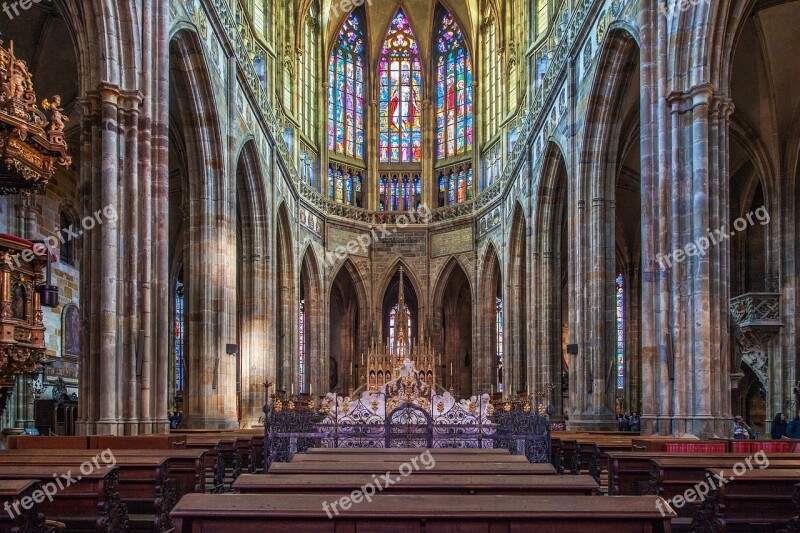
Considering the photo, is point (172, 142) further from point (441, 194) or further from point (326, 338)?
point (441, 194)

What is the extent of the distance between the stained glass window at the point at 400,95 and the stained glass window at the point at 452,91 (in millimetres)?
1188

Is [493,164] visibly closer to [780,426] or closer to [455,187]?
[455,187]

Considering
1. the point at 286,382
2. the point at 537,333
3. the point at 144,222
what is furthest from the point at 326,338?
the point at 144,222

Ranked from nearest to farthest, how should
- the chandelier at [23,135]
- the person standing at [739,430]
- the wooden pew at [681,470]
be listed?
the wooden pew at [681,470] → the chandelier at [23,135] → the person standing at [739,430]

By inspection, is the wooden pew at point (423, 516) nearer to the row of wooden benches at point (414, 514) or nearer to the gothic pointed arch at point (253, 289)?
the row of wooden benches at point (414, 514)

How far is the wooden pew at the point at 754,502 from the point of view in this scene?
24.9 ft

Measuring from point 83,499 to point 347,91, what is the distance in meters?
38.4

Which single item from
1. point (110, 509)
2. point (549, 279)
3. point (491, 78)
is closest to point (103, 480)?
point (110, 509)

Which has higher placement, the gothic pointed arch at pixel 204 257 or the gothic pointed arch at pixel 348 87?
the gothic pointed arch at pixel 348 87

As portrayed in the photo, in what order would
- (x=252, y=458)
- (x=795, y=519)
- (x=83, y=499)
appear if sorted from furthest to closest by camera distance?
(x=252, y=458) → (x=83, y=499) → (x=795, y=519)

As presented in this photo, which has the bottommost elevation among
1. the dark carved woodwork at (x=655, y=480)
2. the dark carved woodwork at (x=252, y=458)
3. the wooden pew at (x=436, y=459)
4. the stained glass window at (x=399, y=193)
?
the dark carved woodwork at (x=252, y=458)

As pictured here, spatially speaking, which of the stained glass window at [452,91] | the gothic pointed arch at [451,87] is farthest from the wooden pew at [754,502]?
the stained glass window at [452,91]

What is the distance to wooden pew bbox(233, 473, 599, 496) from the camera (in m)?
6.81

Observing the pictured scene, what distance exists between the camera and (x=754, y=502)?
8.18m
